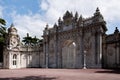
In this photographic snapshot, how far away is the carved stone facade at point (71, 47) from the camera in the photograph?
31281 mm

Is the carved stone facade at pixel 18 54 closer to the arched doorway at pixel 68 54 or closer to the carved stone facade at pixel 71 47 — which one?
the carved stone facade at pixel 71 47

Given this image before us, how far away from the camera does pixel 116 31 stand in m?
29.9

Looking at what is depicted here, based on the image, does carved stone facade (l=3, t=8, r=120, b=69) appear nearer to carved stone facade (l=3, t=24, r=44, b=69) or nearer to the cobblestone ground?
carved stone facade (l=3, t=24, r=44, b=69)


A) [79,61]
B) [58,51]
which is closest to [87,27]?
[79,61]

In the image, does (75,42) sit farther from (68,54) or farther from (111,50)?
(111,50)

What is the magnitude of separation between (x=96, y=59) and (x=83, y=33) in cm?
547

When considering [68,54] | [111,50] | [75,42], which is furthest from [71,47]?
[111,50]

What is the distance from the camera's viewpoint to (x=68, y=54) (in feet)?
125

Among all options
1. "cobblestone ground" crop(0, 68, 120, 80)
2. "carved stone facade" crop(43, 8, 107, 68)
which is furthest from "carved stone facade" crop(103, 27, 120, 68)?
"cobblestone ground" crop(0, 68, 120, 80)

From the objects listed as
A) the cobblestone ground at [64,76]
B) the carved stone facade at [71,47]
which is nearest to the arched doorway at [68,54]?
the carved stone facade at [71,47]

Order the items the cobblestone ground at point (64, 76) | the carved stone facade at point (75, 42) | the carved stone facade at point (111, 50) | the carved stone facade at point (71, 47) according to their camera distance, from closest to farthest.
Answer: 1. the cobblestone ground at point (64, 76)
2. the carved stone facade at point (111, 50)
3. the carved stone facade at point (71, 47)
4. the carved stone facade at point (75, 42)

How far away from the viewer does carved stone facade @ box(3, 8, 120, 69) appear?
103ft

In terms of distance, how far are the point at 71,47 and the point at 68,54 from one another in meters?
1.55

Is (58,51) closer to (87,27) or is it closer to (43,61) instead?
(43,61)
